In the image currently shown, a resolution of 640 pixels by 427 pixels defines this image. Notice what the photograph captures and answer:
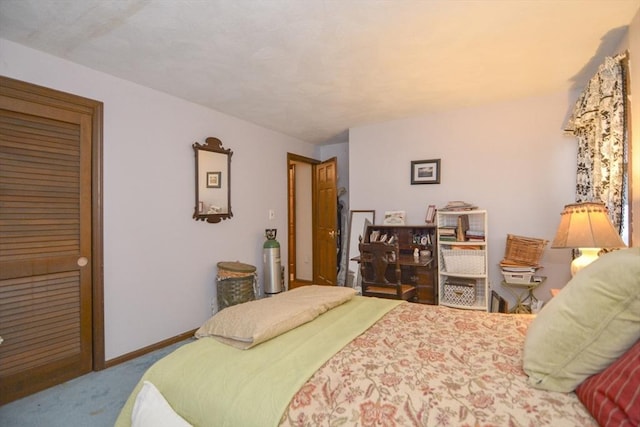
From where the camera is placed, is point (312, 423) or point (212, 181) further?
point (212, 181)

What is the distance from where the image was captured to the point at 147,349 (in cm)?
281

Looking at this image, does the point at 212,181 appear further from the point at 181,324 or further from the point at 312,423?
the point at 312,423

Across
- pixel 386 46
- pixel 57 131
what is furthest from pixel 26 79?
pixel 386 46

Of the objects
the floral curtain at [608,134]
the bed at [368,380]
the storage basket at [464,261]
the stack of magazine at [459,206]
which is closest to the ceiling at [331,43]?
the floral curtain at [608,134]

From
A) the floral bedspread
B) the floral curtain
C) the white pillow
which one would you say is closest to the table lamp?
the floral curtain

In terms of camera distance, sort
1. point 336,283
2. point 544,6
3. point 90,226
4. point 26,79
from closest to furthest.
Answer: point 544,6 → point 26,79 → point 90,226 → point 336,283

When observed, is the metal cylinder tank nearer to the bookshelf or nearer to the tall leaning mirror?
the tall leaning mirror

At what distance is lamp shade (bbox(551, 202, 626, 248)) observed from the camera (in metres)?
1.82

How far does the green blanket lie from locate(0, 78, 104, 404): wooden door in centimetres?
150

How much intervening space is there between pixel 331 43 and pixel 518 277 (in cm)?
264

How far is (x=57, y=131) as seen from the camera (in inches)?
92.6

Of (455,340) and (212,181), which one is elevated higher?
(212,181)

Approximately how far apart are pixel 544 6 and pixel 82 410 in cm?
366

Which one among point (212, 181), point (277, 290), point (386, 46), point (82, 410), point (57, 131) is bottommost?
point (82, 410)
